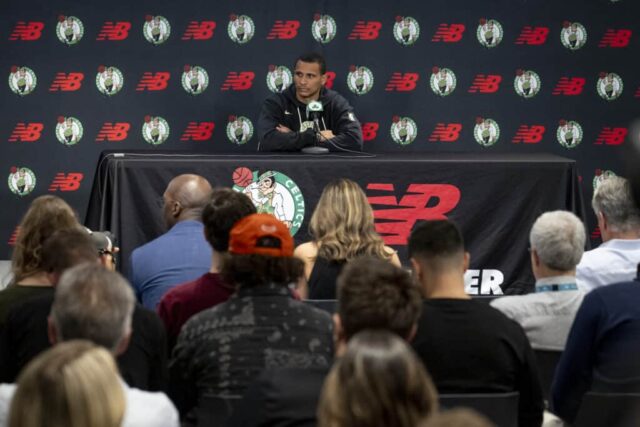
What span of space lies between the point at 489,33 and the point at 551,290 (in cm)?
468

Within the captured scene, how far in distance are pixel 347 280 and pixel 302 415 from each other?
A: 31 centimetres

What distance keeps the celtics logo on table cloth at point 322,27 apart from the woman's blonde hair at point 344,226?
3.59 m

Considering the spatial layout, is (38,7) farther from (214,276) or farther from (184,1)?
(214,276)

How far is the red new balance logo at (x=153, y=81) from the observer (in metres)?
7.43

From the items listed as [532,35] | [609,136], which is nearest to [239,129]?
[532,35]

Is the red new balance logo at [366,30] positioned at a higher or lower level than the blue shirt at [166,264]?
higher

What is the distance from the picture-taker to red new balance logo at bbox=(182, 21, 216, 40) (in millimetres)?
7422

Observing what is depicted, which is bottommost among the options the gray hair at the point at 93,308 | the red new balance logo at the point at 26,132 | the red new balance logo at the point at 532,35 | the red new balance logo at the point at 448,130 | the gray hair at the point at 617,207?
the gray hair at the point at 93,308

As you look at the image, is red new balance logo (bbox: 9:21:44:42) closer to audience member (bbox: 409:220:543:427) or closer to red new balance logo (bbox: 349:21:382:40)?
red new balance logo (bbox: 349:21:382:40)

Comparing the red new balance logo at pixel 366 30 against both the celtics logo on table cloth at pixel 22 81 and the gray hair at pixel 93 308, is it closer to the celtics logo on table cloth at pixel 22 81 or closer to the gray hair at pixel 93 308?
the celtics logo on table cloth at pixel 22 81

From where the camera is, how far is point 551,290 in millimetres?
3152

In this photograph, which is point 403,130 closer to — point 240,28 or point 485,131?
point 485,131

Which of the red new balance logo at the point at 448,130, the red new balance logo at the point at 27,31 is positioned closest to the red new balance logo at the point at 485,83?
the red new balance logo at the point at 448,130

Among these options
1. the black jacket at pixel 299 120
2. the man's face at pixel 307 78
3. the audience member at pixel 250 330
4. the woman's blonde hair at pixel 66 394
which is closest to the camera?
the woman's blonde hair at pixel 66 394
